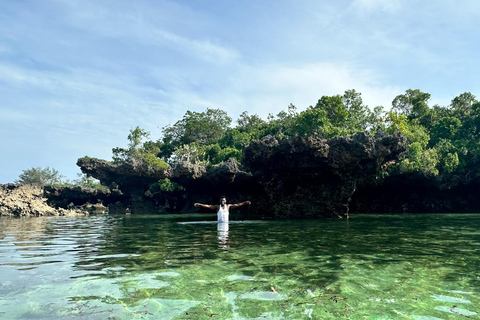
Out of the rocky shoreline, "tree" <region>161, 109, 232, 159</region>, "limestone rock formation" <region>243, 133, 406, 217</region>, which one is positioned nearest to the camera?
"limestone rock formation" <region>243, 133, 406, 217</region>

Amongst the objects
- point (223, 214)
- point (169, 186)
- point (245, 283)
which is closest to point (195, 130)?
point (169, 186)

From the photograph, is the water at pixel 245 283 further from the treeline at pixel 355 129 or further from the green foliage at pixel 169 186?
the green foliage at pixel 169 186

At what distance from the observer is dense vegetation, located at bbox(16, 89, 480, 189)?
31.7m

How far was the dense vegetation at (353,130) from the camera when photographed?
3173 centimetres

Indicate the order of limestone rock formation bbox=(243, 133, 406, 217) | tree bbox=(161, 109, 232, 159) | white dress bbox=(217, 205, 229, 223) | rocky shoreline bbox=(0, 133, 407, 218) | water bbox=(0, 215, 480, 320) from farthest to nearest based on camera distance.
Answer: tree bbox=(161, 109, 232, 159)
rocky shoreline bbox=(0, 133, 407, 218)
limestone rock formation bbox=(243, 133, 406, 217)
white dress bbox=(217, 205, 229, 223)
water bbox=(0, 215, 480, 320)

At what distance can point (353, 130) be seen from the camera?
36.8m

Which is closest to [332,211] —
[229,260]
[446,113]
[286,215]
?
[286,215]

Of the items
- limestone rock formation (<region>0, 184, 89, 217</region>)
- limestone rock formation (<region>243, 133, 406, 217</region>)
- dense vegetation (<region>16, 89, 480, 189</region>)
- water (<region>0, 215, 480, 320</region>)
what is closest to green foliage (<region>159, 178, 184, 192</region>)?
dense vegetation (<region>16, 89, 480, 189</region>)

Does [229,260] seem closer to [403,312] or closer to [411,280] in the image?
[411,280]

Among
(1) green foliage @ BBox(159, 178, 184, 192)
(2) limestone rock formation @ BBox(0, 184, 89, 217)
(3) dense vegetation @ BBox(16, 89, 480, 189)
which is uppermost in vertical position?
(3) dense vegetation @ BBox(16, 89, 480, 189)

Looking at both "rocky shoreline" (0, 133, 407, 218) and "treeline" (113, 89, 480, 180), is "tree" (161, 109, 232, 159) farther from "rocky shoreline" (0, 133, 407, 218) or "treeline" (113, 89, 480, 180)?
"rocky shoreline" (0, 133, 407, 218)

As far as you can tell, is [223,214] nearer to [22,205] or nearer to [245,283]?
[245,283]

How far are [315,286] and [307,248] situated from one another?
353 centimetres

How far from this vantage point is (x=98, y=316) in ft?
12.0
